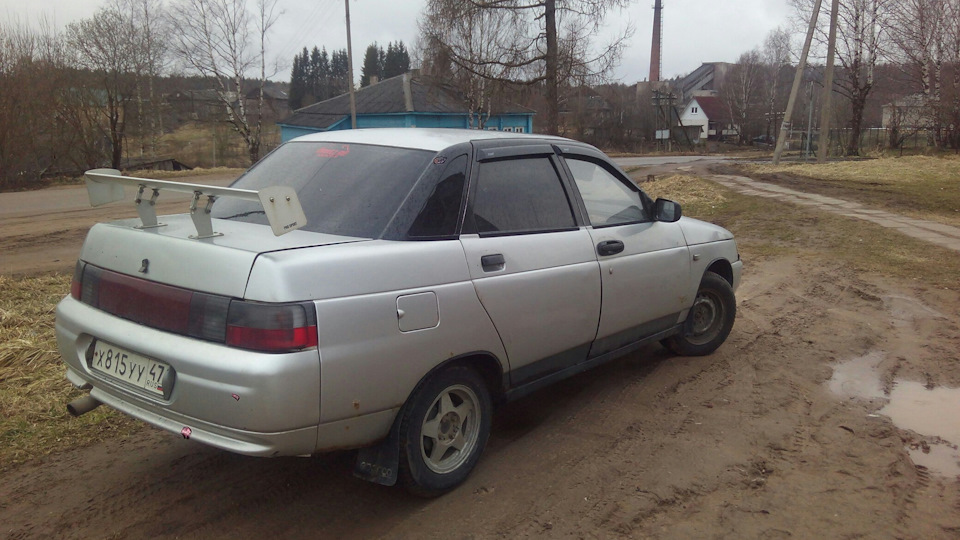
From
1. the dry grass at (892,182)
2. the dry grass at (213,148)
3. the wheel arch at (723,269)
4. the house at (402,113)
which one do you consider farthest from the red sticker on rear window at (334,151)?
the dry grass at (213,148)

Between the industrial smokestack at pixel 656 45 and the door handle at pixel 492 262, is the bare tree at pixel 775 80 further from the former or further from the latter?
the door handle at pixel 492 262

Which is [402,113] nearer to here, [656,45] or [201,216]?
[201,216]

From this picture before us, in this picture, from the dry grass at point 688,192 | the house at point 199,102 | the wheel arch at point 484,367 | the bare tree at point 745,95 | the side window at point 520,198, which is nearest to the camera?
the wheel arch at point 484,367

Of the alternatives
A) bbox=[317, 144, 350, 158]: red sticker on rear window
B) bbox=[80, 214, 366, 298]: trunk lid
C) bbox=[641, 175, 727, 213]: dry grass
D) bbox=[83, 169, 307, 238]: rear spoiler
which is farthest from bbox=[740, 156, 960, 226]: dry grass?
bbox=[83, 169, 307, 238]: rear spoiler

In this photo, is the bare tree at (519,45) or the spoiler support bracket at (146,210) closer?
the spoiler support bracket at (146,210)

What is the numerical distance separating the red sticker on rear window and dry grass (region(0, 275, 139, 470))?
1.93 m

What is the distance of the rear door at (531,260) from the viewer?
3.50 metres

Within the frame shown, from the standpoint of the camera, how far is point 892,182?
1888 centimetres

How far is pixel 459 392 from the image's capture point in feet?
11.2

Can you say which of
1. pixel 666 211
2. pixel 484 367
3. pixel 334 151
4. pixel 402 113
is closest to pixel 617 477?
pixel 484 367

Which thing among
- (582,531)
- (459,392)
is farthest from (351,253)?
(582,531)

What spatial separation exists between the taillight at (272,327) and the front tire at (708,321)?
10.9 ft

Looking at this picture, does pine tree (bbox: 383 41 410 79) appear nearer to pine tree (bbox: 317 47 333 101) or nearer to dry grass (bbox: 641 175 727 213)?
pine tree (bbox: 317 47 333 101)

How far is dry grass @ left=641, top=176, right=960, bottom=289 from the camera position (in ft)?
28.8
